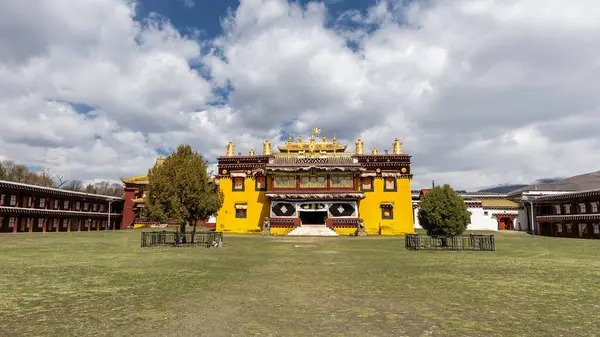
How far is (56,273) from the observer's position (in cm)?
1162

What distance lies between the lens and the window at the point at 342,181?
1793 inches

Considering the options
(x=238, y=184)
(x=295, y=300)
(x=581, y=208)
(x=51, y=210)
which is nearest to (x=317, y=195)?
(x=238, y=184)

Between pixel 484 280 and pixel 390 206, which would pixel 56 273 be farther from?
pixel 390 206

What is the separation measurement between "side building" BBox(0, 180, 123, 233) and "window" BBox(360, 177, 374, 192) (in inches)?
1673

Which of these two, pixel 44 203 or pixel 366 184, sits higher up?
pixel 366 184

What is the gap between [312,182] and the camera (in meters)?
46.0

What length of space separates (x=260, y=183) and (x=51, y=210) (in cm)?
3018

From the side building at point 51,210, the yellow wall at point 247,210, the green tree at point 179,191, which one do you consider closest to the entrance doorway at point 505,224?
the yellow wall at point 247,210

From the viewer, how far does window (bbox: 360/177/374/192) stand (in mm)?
47625

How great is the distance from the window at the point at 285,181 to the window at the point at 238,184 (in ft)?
18.8

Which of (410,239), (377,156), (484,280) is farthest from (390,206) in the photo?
(484,280)

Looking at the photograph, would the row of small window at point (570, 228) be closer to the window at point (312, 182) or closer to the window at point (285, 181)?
the window at point (312, 182)

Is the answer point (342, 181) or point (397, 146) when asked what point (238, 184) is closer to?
point (342, 181)

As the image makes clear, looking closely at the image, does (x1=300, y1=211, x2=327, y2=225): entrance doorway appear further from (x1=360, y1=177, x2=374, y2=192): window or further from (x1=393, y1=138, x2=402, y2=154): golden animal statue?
(x1=393, y1=138, x2=402, y2=154): golden animal statue
